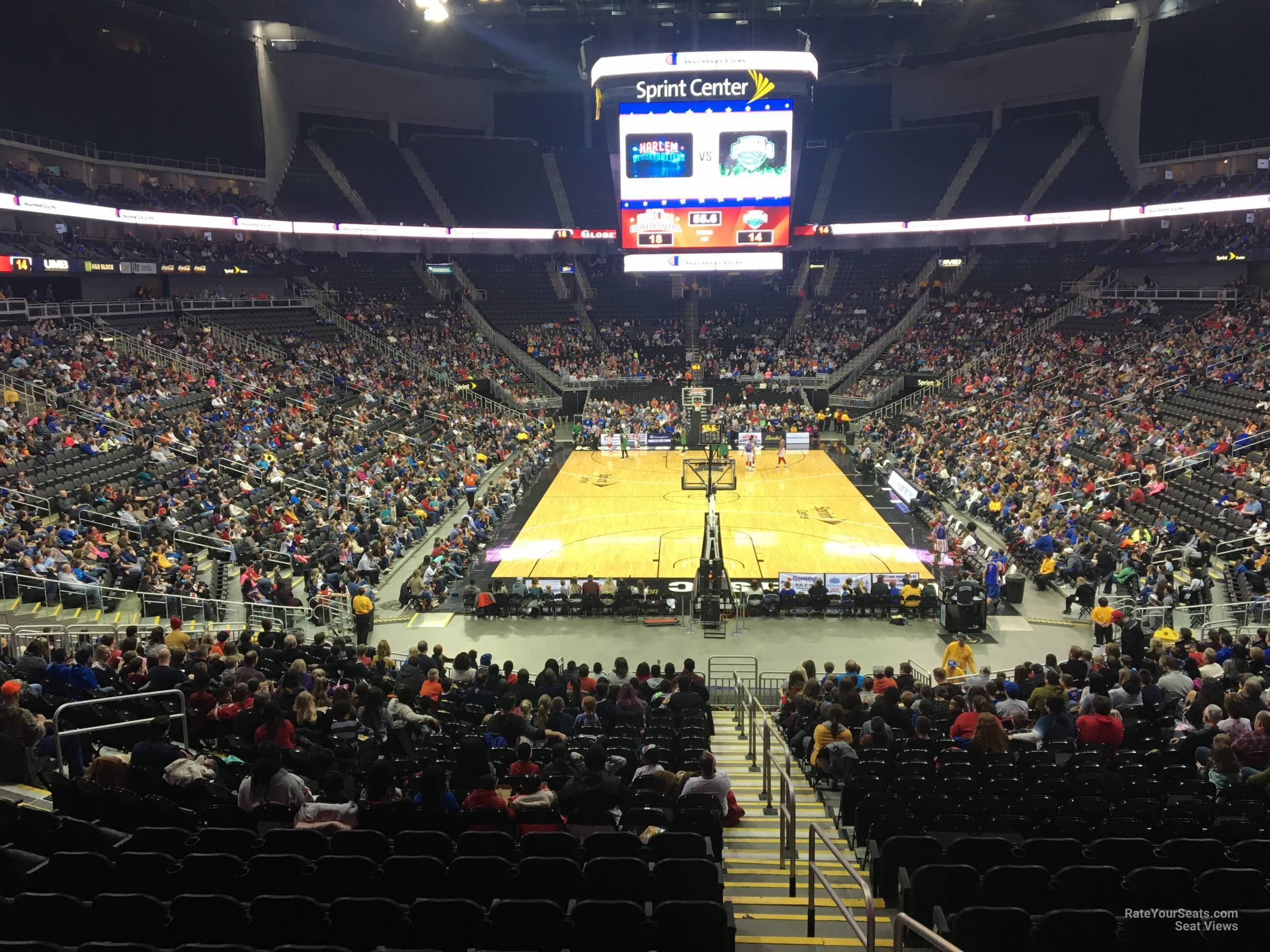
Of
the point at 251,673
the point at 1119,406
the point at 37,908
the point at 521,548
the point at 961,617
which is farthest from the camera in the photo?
the point at 1119,406

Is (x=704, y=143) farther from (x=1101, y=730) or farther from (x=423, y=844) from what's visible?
(x=423, y=844)

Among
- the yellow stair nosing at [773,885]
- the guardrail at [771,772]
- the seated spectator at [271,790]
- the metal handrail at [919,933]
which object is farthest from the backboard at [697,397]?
the metal handrail at [919,933]

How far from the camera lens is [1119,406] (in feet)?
101

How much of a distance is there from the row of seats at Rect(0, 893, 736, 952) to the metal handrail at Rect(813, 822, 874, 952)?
2.59ft

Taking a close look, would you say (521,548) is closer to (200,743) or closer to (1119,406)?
(200,743)

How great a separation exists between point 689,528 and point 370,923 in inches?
881

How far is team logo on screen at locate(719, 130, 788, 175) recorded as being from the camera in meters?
36.4

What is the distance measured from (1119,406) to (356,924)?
104 ft

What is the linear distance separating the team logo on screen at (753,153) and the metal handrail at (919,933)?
3500 cm

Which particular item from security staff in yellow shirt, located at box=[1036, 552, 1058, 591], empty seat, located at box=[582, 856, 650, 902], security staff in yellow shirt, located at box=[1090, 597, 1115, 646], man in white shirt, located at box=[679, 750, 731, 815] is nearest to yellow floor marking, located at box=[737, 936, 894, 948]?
empty seat, located at box=[582, 856, 650, 902]

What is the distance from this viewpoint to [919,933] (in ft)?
15.7

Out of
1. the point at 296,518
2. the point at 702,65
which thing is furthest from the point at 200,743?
the point at 702,65

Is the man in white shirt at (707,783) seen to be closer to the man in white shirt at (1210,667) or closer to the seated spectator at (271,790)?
the seated spectator at (271,790)

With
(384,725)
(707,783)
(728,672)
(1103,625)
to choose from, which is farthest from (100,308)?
(707,783)
